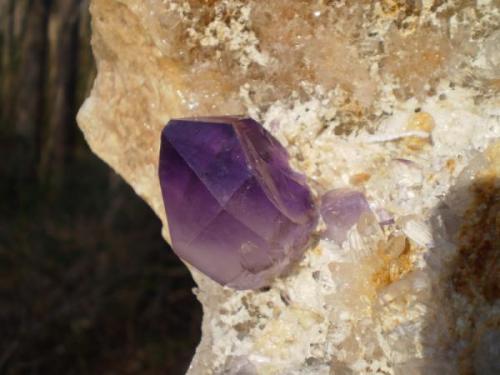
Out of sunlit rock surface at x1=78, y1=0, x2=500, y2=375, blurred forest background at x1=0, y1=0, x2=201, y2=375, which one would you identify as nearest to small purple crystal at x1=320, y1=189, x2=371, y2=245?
sunlit rock surface at x1=78, y1=0, x2=500, y2=375

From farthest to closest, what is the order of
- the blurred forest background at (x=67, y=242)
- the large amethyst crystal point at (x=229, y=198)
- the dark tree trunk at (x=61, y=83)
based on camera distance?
the dark tree trunk at (x=61, y=83)
the blurred forest background at (x=67, y=242)
the large amethyst crystal point at (x=229, y=198)

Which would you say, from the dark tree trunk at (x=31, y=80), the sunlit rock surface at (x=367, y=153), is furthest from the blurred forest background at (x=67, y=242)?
the sunlit rock surface at (x=367, y=153)

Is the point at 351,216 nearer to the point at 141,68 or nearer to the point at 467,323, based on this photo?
the point at 467,323

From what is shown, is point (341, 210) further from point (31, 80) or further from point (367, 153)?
point (31, 80)

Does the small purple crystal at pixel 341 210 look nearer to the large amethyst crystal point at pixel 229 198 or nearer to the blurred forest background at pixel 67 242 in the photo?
the large amethyst crystal point at pixel 229 198

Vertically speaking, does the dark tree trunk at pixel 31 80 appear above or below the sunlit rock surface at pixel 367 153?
below

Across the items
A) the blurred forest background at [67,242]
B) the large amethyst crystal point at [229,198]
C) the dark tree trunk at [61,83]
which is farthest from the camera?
the dark tree trunk at [61,83]

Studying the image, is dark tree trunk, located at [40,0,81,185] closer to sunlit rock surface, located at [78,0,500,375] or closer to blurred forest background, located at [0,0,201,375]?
blurred forest background, located at [0,0,201,375]

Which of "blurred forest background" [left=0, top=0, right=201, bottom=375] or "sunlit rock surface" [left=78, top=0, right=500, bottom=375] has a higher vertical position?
"sunlit rock surface" [left=78, top=0, right=500, bottom=375]
